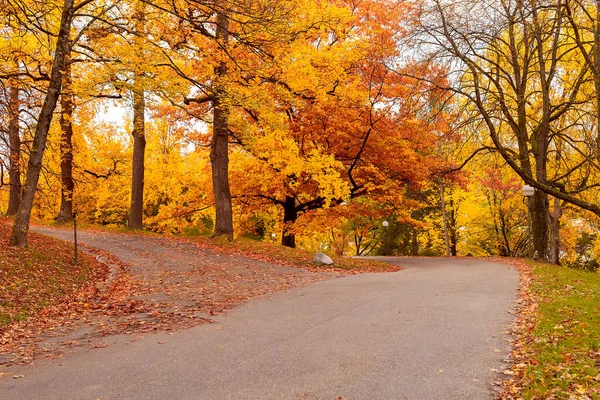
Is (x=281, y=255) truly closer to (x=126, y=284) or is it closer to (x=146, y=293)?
(x=126, y=284)

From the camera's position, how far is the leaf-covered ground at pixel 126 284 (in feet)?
22.9

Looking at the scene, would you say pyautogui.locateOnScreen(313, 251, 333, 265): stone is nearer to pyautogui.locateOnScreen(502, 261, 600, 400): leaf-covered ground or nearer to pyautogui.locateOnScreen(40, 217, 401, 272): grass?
pyautogui.locateOnScreen(40, 217, 401, 272): grass

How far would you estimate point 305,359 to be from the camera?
5367 millimetres

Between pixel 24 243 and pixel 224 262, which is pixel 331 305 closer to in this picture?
pixel 224 262

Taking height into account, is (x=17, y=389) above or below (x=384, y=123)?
below

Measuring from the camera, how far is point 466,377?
474cm

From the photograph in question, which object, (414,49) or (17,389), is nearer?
(17,389)

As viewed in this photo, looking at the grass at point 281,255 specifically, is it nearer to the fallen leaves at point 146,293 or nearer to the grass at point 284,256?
the grass at point 284,256

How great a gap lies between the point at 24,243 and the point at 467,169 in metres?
18.6

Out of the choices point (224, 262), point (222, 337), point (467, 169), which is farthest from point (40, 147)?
point (467, 169)

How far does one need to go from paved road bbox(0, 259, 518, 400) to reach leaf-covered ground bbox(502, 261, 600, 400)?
28 centimetres

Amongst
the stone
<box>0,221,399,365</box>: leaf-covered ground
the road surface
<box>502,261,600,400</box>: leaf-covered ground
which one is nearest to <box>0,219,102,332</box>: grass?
<box>0,221,399,365</box>: leaf-covered ground

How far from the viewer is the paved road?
4500 mm

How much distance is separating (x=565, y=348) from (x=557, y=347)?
91 mm
